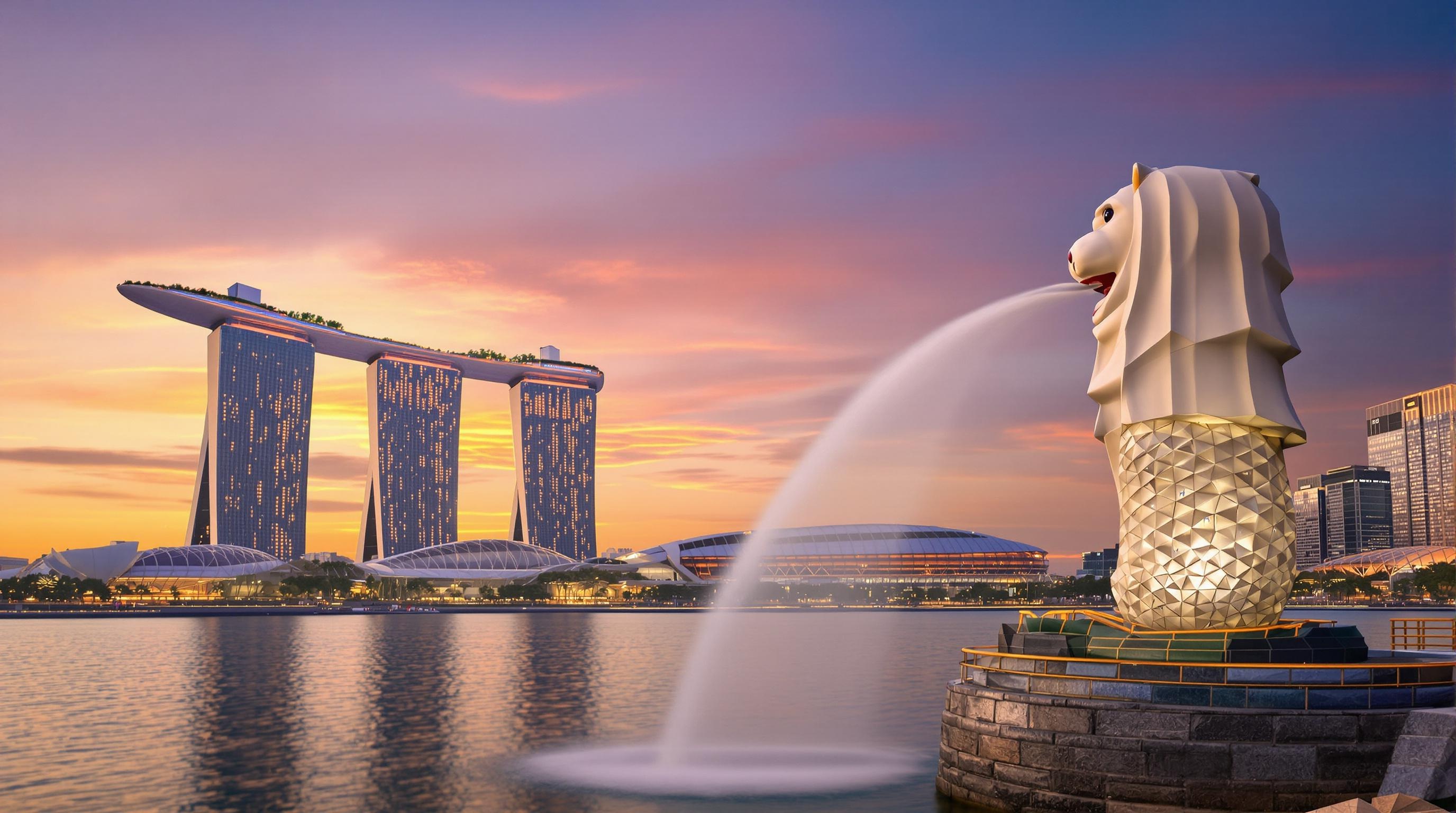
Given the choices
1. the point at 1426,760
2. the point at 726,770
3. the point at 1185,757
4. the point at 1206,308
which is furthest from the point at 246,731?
the point at 1426,760

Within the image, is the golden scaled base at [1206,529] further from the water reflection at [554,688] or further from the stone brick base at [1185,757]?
the water reflection at [554,688]

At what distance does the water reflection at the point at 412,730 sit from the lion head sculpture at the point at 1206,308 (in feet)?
65.5

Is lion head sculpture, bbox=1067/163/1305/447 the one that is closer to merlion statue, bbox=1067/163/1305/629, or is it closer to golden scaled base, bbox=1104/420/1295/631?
merlion statue, bbox=1067/163/1305/629

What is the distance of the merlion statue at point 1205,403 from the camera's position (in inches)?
1012

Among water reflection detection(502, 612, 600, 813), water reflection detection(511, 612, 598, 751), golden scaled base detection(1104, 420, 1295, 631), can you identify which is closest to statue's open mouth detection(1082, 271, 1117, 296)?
golden scaled base detection(1104, 420, 1295, 631)

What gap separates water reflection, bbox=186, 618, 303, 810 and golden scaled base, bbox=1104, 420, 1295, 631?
21.7m

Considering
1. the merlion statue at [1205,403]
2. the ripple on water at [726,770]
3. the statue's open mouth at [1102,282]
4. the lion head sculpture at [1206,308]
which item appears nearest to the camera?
the merlion statue at [1205,403]

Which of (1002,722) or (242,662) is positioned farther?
(242,662)

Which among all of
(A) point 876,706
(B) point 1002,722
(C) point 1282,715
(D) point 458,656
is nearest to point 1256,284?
(C) point 1282,715

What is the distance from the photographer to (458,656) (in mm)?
79188

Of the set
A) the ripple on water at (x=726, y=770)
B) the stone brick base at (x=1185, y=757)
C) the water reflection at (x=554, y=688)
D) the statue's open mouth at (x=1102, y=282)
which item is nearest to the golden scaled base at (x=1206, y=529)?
the statue's open mouth at (x=1102, y=282)

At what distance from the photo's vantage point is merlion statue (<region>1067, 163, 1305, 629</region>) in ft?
84.3

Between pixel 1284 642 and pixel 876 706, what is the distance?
27106 mm

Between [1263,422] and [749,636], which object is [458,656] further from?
[1263,422]
